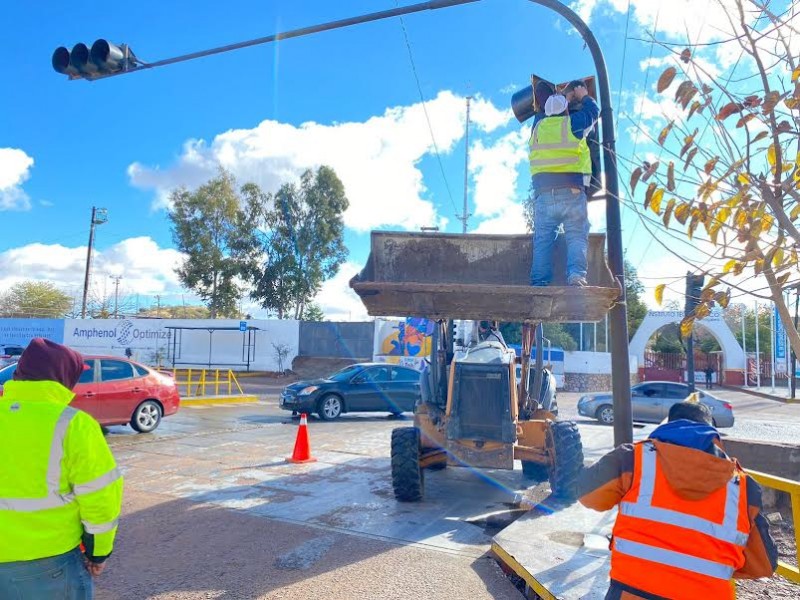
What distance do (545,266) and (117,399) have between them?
8971 millimetres

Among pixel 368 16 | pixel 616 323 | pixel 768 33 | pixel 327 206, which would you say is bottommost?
pixel 616 323

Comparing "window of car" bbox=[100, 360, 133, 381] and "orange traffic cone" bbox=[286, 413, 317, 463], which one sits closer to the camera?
"orange traffic cone" bbox=[286, 413, 317, 463]

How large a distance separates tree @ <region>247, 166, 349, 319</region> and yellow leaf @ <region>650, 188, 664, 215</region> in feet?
116

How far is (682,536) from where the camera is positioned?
2.65m

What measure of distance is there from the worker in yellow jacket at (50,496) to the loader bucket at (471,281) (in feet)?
10.9

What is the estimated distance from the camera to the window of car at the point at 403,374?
16312 mm

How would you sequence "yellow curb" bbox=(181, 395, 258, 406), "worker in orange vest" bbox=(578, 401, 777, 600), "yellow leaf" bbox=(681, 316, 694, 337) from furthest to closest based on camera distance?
"yellow curb" bbox=(181, 395, 258, 406)
"yellow leaf" bbox=(681, 316, 694, 337)
"worker in orange vest" bbox=(578, 401, 777, 600)

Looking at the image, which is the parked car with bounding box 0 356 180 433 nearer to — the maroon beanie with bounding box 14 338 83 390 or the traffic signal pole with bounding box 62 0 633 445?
the maroon beanie with bounding box 14 338 83 390

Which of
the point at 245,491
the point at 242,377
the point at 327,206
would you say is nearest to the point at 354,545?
the point at 245,491

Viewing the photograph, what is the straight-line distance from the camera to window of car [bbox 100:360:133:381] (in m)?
11.4

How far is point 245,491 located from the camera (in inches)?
303

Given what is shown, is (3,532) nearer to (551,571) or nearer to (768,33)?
(551,571)

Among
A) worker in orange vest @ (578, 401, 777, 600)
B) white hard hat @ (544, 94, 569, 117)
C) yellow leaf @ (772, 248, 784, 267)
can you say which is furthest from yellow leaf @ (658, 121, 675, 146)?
white hard hat @ (544, 94, 569, 117)

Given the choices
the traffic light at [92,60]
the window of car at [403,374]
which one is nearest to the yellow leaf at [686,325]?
the traffic light at [92,60]
